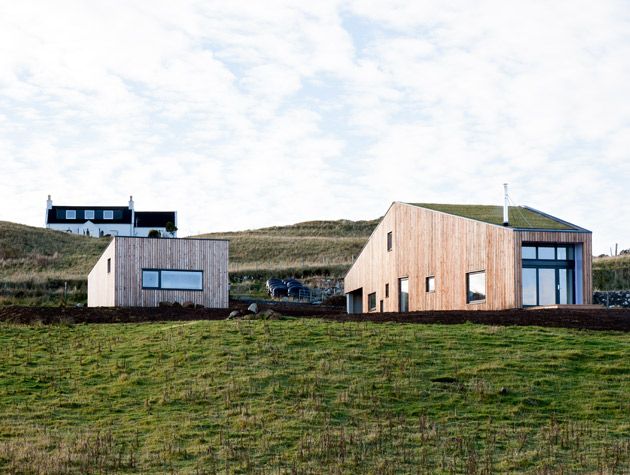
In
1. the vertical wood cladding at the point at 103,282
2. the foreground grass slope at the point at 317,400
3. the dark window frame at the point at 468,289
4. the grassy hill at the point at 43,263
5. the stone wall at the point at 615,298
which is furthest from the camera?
the grassy hill at the point at 43,263

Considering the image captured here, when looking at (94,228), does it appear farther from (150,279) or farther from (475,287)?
(475,287)

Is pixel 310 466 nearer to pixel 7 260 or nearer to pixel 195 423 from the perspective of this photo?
pixel 195 423

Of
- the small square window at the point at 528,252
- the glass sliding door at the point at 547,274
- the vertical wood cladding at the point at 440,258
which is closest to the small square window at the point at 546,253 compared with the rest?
the glass sliding door at the point at 547,274

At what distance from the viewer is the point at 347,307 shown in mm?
51188

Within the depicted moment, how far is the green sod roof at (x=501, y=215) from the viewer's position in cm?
3434

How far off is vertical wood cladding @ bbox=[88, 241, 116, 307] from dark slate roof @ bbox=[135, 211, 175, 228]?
51829 millimetres

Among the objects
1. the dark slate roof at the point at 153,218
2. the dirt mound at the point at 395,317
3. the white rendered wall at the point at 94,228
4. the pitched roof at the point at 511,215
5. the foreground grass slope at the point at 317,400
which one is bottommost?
the foreground grass slope at the point at 317,400

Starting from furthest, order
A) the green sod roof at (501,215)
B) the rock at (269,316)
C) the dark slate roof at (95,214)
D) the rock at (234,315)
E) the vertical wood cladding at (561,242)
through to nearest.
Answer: the dark slate roof at (95,214) → the green sod roof at (501,215) → the vertical wood cladding at (561,242) → the rock at (234,315) → the rock at (269,316)

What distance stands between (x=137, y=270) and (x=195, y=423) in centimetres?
2197

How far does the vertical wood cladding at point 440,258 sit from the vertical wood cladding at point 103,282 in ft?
40.1

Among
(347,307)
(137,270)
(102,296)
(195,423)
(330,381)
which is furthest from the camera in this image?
(347,307)

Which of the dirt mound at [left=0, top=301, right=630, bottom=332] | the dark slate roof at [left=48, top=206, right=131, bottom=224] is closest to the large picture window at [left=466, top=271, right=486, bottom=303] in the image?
the dirt mound at [left=0, top=301, right=630, bottom=332]

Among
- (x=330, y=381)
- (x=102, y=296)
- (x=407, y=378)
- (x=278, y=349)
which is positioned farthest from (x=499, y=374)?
(x=102, y=296)

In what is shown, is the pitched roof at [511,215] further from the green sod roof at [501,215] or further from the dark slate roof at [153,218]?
the dark slate roof at [153,218]
